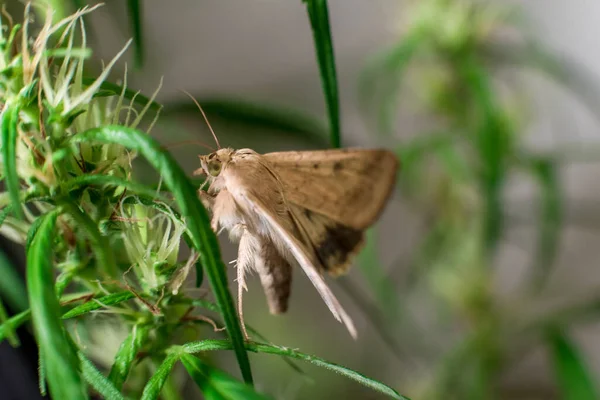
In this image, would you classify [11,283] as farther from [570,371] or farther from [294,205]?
[570,371]

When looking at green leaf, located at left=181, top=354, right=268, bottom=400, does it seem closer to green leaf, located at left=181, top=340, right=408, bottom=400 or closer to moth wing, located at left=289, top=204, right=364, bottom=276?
green leaf, located at left=181, top=340, right=408, bottom=400

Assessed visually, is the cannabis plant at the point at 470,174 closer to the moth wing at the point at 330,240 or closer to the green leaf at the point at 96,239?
the moth wing at the point at 330,240

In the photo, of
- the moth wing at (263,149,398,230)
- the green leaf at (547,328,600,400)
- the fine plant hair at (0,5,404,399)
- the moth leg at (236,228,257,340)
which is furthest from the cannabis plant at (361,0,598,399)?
the fine plant hair at (0,5,404,399)

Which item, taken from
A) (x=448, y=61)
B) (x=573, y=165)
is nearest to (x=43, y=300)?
(x=448, y=61)

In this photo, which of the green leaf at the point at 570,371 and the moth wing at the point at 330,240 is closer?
the moth wing at the point at 330,240

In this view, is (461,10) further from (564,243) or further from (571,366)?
(564,243)

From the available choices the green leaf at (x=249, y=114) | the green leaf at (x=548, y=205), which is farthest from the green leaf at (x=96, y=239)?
the green leaf at (x=548, y=205)

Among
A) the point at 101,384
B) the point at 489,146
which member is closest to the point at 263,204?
the point at 101,384

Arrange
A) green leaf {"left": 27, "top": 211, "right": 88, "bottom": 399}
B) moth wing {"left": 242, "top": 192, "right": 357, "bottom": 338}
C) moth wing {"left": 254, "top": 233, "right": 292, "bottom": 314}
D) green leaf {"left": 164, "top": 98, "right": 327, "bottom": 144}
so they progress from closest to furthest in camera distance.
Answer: green leaf {"left": 27, "top": 211, "right": 88, "bottom": 399}
moth wing {"left": 242, "top": 192, "right": 357, "bottom": 338}
moth wing {"left": 254, "top": 233, "right": 292, "bottom": 314}
green leaf {"left": 164, "top": 98, "right": 327, "bottom": 144}

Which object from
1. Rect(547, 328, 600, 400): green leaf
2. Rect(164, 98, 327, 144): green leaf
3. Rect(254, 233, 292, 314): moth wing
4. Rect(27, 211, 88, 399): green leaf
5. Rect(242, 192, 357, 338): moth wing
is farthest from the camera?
Rect(547, 328, 600, 400): green leaf
